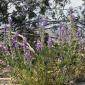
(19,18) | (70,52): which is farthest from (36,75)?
(19,18)

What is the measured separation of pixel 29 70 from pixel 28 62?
0.14 meters

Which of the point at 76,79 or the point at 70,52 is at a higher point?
the point at 70,52

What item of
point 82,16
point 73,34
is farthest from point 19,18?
point 73,34

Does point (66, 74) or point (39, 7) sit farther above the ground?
point (39, 7)

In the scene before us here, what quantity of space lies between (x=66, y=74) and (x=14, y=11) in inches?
187

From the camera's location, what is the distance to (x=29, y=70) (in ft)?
23.5

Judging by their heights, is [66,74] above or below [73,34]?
below

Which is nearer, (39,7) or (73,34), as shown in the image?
(73,34)

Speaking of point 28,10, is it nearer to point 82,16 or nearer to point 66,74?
point 82,16

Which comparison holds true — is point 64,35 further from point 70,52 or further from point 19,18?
point 19,18

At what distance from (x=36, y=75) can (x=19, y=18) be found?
4679mm

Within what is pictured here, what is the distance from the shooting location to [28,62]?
712 cm

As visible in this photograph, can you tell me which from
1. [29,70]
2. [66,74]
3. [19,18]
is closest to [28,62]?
[29,70]

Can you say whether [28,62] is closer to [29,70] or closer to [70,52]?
[29,70]
